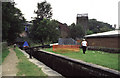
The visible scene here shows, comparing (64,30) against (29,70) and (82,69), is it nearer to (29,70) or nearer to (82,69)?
(29,70)

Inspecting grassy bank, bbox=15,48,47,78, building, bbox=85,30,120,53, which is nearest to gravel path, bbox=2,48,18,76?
grassy bank, bbox=15,48,47,78

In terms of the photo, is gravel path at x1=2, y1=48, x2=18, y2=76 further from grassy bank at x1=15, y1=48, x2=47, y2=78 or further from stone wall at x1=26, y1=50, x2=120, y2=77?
stone wall at x1=26, y1=50, x2=120, y2=77

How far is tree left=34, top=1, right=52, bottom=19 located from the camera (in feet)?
212

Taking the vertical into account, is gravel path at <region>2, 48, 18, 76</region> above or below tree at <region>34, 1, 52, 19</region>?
below

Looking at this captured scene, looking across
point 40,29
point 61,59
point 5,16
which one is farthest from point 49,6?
point 61,59

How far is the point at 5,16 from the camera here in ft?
73.6

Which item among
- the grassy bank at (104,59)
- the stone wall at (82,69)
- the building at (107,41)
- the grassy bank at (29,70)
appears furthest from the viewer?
the building at (107,41)

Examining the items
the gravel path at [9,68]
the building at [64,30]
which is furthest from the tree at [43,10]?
the gravel path at [9,68]

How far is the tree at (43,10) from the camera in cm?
6456

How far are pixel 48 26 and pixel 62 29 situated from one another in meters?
18.9

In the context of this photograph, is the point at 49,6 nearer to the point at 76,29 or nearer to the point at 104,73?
the point at 76,29

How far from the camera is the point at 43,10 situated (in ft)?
216

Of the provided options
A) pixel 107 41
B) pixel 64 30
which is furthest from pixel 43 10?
pixel 107 41

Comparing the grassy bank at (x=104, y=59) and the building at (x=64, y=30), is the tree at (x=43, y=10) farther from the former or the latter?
the grassy bank at (x=104, y=59)
